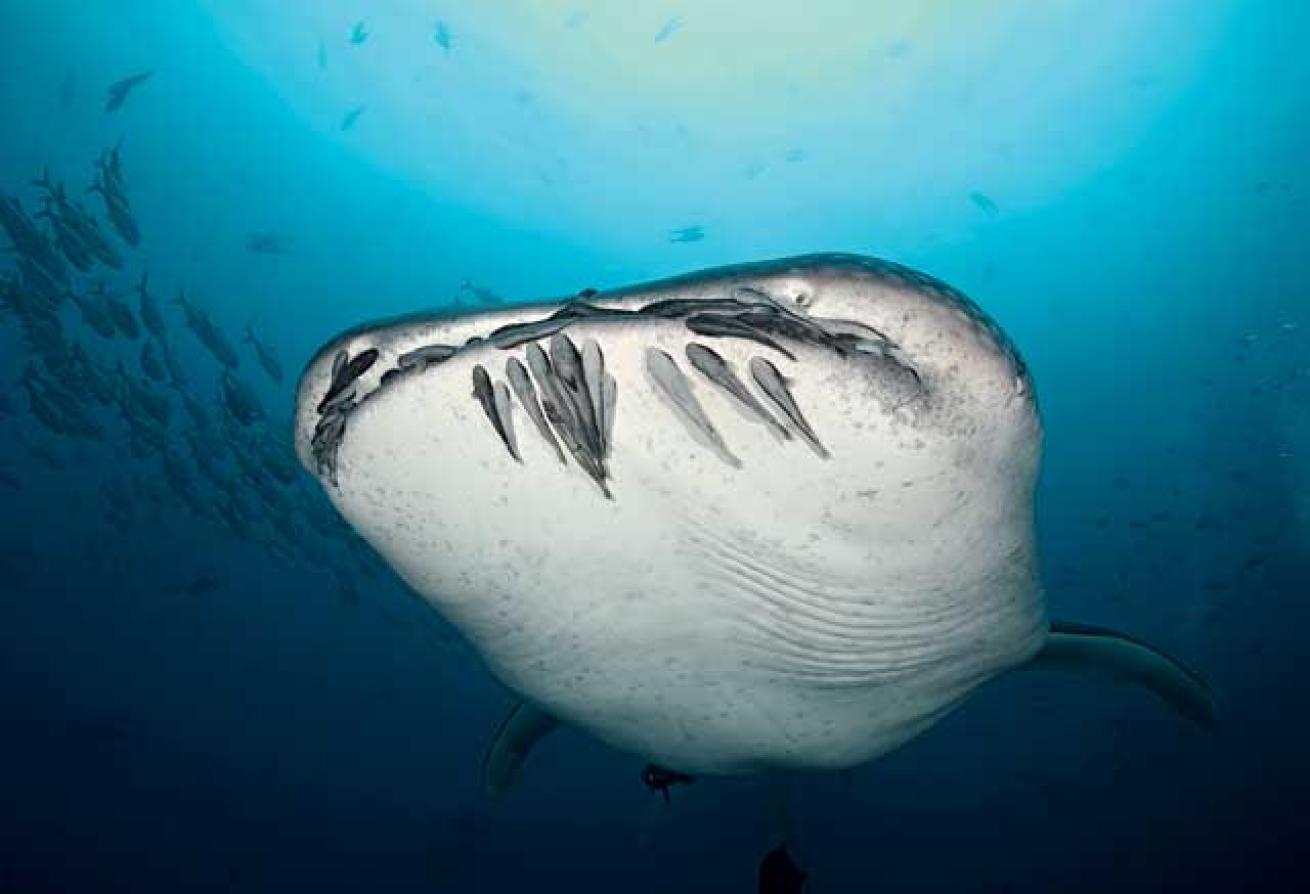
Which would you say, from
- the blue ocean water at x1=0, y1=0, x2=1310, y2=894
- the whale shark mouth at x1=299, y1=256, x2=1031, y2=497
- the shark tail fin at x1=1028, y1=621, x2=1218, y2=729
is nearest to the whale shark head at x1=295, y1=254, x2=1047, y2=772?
the whale shark mouth at x1=299, y1=256, x2=1031, y2=497

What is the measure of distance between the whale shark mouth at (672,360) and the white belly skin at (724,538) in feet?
Answer: 0.07

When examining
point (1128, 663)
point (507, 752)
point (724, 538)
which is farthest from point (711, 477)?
point (507, 752)

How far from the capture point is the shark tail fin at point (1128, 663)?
3.77 metres

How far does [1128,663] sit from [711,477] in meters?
3.48

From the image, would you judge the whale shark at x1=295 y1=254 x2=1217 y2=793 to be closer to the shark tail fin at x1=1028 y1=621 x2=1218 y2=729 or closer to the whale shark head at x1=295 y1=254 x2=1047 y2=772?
the whale shark head at x1=295 y1=254 x2=1047 y2=772

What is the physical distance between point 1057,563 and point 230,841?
120 feet

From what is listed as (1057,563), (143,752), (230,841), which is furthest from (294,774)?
(1057,563)

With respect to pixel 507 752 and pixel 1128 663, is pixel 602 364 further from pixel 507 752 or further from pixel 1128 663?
pixel 507 752

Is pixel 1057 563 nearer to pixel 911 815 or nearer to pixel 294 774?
pixel 911 815

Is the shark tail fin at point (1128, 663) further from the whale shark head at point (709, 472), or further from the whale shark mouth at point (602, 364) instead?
the whale shark mouth at point (602, 364)

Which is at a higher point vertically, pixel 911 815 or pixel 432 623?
pixel 432 623

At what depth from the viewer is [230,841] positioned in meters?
29.2

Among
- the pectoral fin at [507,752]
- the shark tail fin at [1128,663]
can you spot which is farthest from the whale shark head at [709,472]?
the pectoral fin at [507,752]

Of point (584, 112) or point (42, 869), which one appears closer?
point (584, 112)
